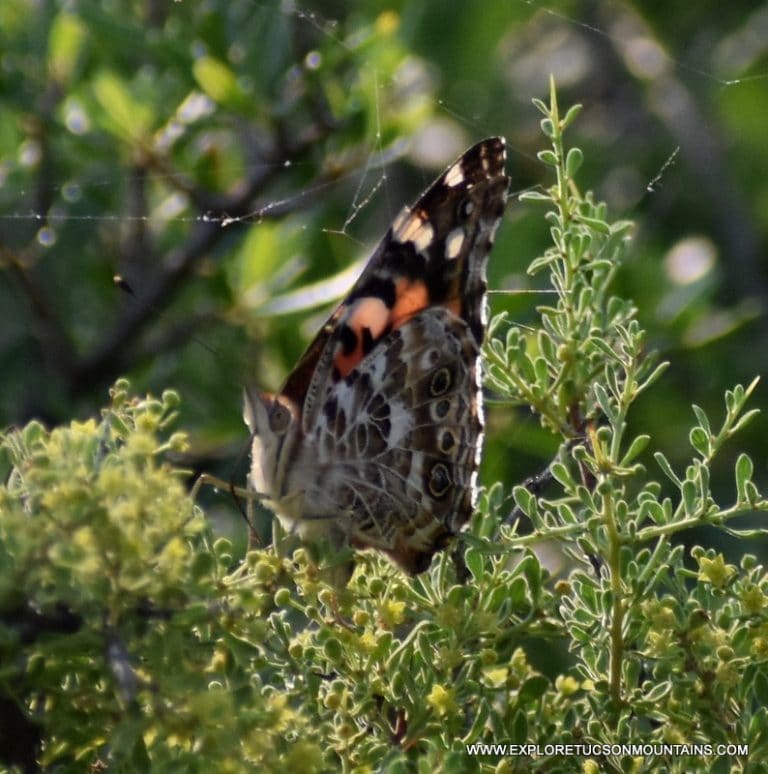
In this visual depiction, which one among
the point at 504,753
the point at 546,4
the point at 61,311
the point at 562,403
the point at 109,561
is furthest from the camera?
the point at 546,4

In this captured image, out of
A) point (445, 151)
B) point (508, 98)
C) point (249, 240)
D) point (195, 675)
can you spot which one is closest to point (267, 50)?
point (249, 240)

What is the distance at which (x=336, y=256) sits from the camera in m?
2.22

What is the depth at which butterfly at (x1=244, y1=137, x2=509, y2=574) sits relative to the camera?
1.35 m

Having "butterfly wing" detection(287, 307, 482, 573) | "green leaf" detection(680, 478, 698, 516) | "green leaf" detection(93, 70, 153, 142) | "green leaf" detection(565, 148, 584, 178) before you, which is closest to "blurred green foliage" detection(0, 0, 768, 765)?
"green leaf" detection(93, 70, 153, 142)

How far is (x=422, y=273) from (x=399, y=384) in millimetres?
125

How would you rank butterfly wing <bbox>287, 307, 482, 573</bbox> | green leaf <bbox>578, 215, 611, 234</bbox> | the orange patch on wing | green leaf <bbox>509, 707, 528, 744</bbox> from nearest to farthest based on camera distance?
green leaf <bbox>509, 707, 528, 744</bbox> < green leaf <bbox>578, 215, 611, 234</bbox> < butterfly wing <bbox>287, 307, 482, 573</bbox> < the orange patch on wing

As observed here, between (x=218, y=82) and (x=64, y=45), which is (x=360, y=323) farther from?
(x=64, y=45)

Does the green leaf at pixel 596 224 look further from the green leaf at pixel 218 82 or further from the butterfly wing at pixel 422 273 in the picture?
the green leaf at pixel 218 82

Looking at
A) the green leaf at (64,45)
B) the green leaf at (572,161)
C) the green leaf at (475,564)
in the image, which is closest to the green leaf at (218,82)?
the green leaf at (64,45)

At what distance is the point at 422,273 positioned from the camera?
1441mm

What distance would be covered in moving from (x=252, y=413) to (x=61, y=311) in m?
0.82

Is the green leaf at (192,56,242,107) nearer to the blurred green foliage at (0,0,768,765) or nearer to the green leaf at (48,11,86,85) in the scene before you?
the blurred green foliage at (0,0,768,765)

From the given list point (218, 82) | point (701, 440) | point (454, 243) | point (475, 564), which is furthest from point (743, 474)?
point (218, 82)

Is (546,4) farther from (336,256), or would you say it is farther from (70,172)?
(70,172)
